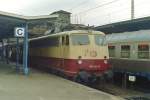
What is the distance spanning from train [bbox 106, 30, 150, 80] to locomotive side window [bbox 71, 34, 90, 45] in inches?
77.5

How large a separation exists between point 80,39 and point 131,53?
2.78 metres

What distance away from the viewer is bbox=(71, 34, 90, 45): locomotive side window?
21156mm

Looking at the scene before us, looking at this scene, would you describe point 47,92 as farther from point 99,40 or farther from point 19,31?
point 19,31

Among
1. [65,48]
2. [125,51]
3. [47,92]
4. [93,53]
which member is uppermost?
[65,48]

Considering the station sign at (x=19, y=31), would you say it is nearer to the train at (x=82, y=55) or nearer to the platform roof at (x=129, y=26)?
the train at (x=82, y=55)

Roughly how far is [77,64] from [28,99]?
694 centimetres

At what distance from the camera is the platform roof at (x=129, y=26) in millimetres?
21797

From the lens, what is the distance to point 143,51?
63.4ft

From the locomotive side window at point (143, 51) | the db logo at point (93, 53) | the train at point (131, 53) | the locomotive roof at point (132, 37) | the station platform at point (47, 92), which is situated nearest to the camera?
the station platform at point (47, 92)

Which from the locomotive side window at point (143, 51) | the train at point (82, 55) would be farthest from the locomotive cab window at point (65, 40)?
the locomotive side window at point (143, 51)

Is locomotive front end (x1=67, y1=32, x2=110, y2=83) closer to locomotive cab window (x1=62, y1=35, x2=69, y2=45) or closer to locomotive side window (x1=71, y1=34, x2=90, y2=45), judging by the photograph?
locomotive side window (x1=71, y1=34, x2=90, y2=45)

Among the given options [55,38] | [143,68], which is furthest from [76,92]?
[55,38]

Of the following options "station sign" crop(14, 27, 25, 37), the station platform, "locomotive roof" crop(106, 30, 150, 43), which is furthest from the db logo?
"station sign" crop(14, 27, 25, 37)

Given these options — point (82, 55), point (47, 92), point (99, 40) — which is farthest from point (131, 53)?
point (47, 92)
